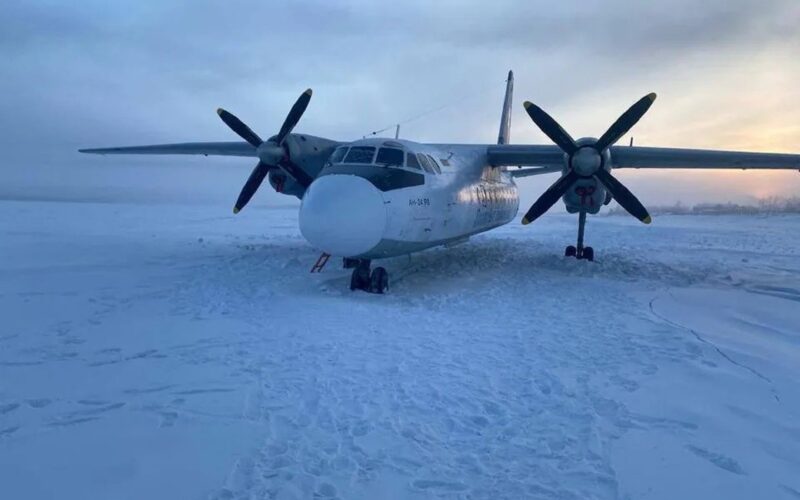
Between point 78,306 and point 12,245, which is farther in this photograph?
point 12,245

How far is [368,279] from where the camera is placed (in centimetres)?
Answer: 1029

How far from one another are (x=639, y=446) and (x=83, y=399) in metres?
4.81

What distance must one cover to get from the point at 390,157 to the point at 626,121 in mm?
6780

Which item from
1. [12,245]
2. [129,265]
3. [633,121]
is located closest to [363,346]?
[129,265]

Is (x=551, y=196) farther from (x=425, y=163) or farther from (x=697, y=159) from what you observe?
(x=697, y=159)

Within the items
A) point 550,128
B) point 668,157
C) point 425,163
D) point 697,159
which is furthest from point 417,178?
point 697,159

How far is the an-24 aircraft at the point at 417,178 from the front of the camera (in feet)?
31.0

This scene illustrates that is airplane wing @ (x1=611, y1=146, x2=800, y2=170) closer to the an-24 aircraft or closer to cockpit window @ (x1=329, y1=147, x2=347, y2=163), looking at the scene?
the an-24 aircraft

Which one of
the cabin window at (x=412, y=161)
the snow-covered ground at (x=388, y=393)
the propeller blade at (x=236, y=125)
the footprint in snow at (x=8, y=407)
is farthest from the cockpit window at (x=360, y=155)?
the footprint in snow at (x=8, y=407)

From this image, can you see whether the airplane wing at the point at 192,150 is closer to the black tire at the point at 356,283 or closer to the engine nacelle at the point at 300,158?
the engine nacelle at the point at 300,158

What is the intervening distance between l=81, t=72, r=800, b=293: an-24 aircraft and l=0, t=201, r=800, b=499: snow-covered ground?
1.40 metres

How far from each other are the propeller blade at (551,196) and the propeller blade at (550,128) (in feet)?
2.40

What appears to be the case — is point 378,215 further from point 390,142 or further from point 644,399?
point 644,399

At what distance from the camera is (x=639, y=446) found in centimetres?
379
